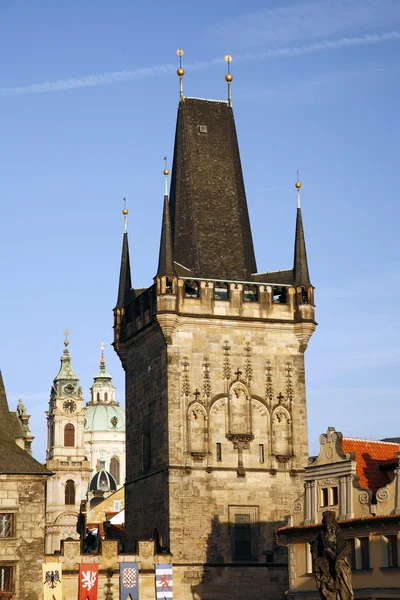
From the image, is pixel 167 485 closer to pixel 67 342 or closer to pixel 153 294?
pixel 153 294

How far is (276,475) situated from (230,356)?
18.3 feet

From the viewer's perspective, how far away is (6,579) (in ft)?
168

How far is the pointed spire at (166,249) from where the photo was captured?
56456 mm

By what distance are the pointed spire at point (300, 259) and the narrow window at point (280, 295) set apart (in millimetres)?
675

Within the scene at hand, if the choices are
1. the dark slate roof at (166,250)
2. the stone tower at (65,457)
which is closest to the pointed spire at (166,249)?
the dark slate roof at (166,250)

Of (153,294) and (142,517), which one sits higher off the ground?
(153,294)

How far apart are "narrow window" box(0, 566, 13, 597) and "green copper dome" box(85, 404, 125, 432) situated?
142 metres

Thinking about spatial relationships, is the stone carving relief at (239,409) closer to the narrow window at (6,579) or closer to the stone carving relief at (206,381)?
the stone carving relief at (206,381)

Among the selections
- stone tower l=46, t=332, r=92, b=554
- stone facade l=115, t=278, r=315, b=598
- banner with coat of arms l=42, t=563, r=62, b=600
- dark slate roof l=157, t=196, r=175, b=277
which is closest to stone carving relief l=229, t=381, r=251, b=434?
stone facade l=115, t=278, r=315, b=598

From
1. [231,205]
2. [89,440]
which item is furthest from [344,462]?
[89,440]

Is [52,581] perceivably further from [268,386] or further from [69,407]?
[69,407]

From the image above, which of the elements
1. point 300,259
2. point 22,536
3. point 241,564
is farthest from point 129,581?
point 300,259

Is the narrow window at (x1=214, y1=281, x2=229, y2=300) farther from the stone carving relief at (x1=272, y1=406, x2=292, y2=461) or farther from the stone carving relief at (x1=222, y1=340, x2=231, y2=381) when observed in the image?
the stone carving relief at (x1=272, y1=406, x2=292, y2=461)

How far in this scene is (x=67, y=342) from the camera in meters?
159
